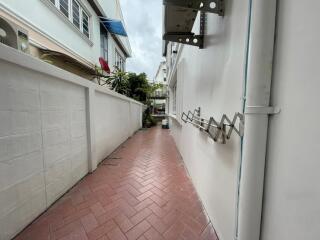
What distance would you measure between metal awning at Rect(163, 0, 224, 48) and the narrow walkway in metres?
2.00

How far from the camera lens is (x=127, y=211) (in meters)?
1.69

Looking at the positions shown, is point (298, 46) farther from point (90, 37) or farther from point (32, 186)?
point (90, 37)

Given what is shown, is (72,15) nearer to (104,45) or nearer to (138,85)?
(104,45)

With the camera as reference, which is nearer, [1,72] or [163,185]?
[1,72]

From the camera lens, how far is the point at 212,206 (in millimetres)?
1512

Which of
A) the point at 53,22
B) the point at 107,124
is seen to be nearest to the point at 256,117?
the point at 107,124

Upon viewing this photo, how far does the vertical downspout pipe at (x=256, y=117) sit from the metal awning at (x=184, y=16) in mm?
594

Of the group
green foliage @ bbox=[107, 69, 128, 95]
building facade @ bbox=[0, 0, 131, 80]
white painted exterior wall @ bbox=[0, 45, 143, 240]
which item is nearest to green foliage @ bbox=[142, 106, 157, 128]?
green foliage @ bbox=[107, 69, 128, 95]

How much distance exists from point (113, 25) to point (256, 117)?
8111 millimetres

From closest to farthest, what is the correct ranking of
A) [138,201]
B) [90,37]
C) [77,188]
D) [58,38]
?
[138,201], [77,188], [58,38], [90,37]

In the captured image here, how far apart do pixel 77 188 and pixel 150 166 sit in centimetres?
133

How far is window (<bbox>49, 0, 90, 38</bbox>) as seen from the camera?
4.20 meters

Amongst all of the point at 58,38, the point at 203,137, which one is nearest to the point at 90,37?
the point at 58,38

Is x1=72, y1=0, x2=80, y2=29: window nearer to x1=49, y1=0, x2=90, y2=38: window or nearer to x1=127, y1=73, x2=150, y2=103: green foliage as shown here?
x1=49, y1=0, x2=90, y2=38: window
